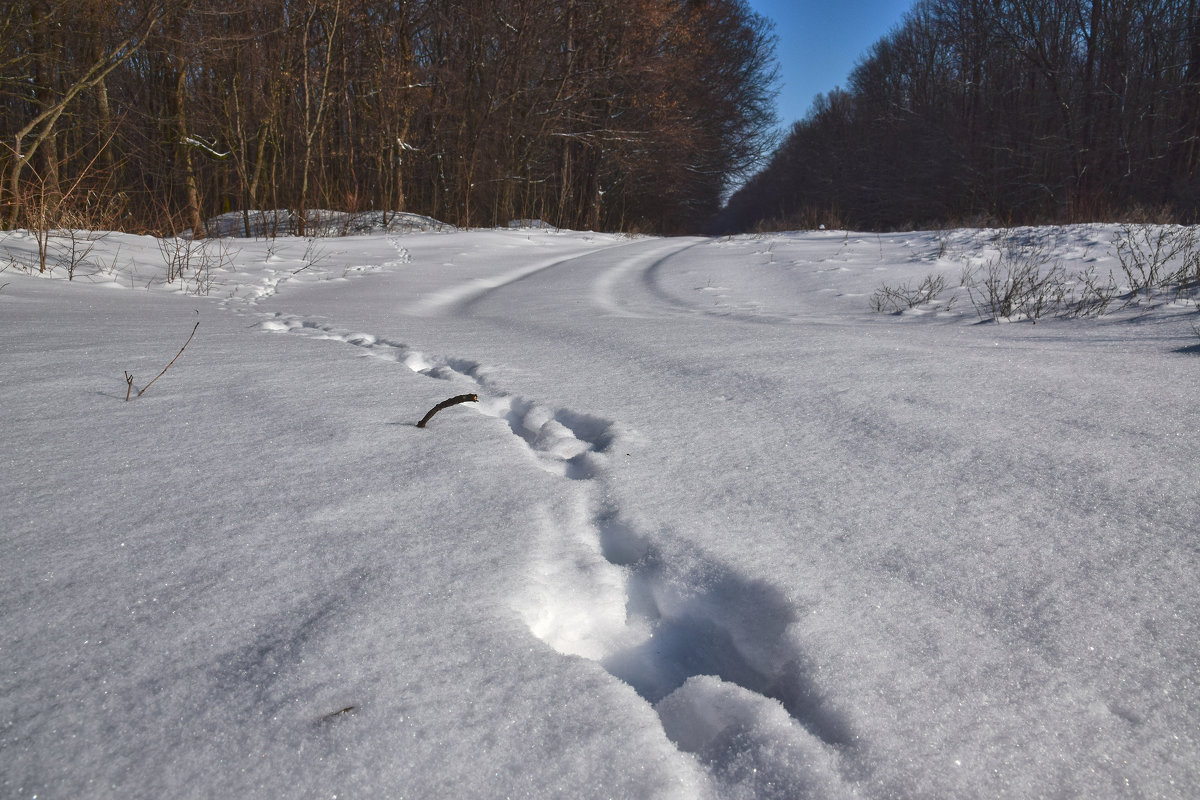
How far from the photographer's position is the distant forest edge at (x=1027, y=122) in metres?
13.4

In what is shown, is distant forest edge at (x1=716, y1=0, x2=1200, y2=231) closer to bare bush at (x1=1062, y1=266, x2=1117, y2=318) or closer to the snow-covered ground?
bare bush at (x1=1062, y1=266, x2=1117, y2=318)

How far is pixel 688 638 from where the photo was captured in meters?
0.72

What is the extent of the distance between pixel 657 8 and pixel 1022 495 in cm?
1554

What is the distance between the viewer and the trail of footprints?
55cm

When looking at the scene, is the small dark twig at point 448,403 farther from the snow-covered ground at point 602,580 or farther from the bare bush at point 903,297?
the bare bush at point 903,297

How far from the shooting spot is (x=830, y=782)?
50 centimetres

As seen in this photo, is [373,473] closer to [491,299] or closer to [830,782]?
[830,782]

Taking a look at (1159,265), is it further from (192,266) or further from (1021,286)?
(192,266)

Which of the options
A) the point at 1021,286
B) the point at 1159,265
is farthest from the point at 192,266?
the point at 1159,265

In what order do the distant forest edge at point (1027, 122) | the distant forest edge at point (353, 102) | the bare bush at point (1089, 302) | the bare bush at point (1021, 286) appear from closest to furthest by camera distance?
the bare bush at point (1089, 302) → the bare bush at point (1021, 286) → the distant forest edge at point (353, 102) → the distant forest edge at point (1027, 122)

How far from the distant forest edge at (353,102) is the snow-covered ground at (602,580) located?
4351 millimetres

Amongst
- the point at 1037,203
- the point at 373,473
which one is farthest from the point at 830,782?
the point at 1037,203

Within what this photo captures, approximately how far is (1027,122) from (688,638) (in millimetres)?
20846

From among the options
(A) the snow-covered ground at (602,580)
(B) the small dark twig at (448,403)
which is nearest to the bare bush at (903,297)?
(A) the snow-covered ground at (602,580)
